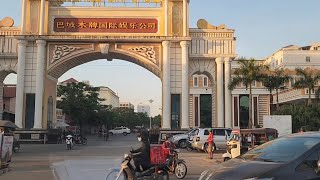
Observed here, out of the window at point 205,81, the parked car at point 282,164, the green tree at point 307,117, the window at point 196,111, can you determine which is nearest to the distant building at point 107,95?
the window at point 196,111

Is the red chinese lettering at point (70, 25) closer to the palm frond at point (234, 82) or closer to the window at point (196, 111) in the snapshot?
the palm frond at point (234, 82)

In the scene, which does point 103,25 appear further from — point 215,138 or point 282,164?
point 282,164

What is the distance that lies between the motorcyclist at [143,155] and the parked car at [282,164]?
4.33 meters

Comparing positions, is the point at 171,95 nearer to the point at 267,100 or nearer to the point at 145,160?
the point at 145,160

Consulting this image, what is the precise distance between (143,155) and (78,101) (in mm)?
51742

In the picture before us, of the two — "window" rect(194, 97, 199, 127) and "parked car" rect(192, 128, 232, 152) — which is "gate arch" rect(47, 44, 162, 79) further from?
"window" rect(194, 97, 199, 127)

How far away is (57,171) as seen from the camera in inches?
606

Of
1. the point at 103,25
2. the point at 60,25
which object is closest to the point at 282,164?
the point at 103,25

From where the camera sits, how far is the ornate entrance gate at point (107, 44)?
1460 inches

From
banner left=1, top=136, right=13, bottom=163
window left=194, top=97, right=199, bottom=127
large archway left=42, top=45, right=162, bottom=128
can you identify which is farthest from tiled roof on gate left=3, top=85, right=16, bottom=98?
banner left=1, top=136, right=13, bottom=163

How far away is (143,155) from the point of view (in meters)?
10.8

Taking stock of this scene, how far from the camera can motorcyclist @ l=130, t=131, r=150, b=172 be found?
10797 millimetres

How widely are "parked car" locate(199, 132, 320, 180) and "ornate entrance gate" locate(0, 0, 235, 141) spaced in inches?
1193

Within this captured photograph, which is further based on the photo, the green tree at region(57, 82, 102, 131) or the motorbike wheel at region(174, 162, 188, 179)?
the green tree at region(57, 82, 102, 131)
